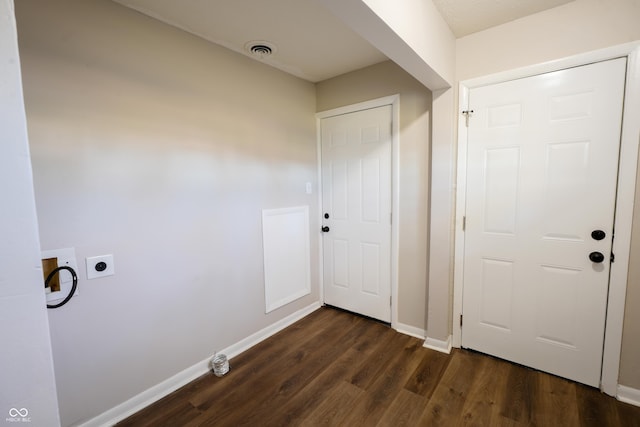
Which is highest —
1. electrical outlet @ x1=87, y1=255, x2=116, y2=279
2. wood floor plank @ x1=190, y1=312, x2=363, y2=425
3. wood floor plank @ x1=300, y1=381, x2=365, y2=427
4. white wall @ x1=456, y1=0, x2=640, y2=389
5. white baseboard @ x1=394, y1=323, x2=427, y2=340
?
white wall @ x1=456, y1=0, x2=640, y2=389

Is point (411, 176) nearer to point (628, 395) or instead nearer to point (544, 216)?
point (544, 216)

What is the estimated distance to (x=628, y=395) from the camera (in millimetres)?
1686

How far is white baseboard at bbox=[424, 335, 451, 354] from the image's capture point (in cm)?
225

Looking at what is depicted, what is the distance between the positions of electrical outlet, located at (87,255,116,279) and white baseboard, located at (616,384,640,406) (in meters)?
3.17

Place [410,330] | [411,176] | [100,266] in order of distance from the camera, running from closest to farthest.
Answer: [100,266]
[411,176]
[410,330]

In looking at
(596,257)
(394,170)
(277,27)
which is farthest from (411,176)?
(277,27)

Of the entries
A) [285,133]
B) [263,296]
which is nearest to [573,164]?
[285,133]

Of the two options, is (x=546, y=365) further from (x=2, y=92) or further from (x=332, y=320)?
(x=2, y=92)

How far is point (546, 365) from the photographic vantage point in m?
1.95

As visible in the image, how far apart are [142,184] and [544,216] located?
2.66 meters

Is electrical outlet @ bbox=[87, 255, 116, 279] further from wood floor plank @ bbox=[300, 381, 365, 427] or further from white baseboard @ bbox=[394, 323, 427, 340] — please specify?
white baseboard @ bbox=[394, 323, 427, 340]

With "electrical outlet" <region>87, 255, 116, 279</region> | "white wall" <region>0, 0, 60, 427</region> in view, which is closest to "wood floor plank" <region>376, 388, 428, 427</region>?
"white wall" <region>0, 0, 60, 427</region>

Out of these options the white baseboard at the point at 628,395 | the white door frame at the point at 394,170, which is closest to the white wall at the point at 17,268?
the white door frame at the point at 394,170

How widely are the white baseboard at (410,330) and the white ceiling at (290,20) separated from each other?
243cm
